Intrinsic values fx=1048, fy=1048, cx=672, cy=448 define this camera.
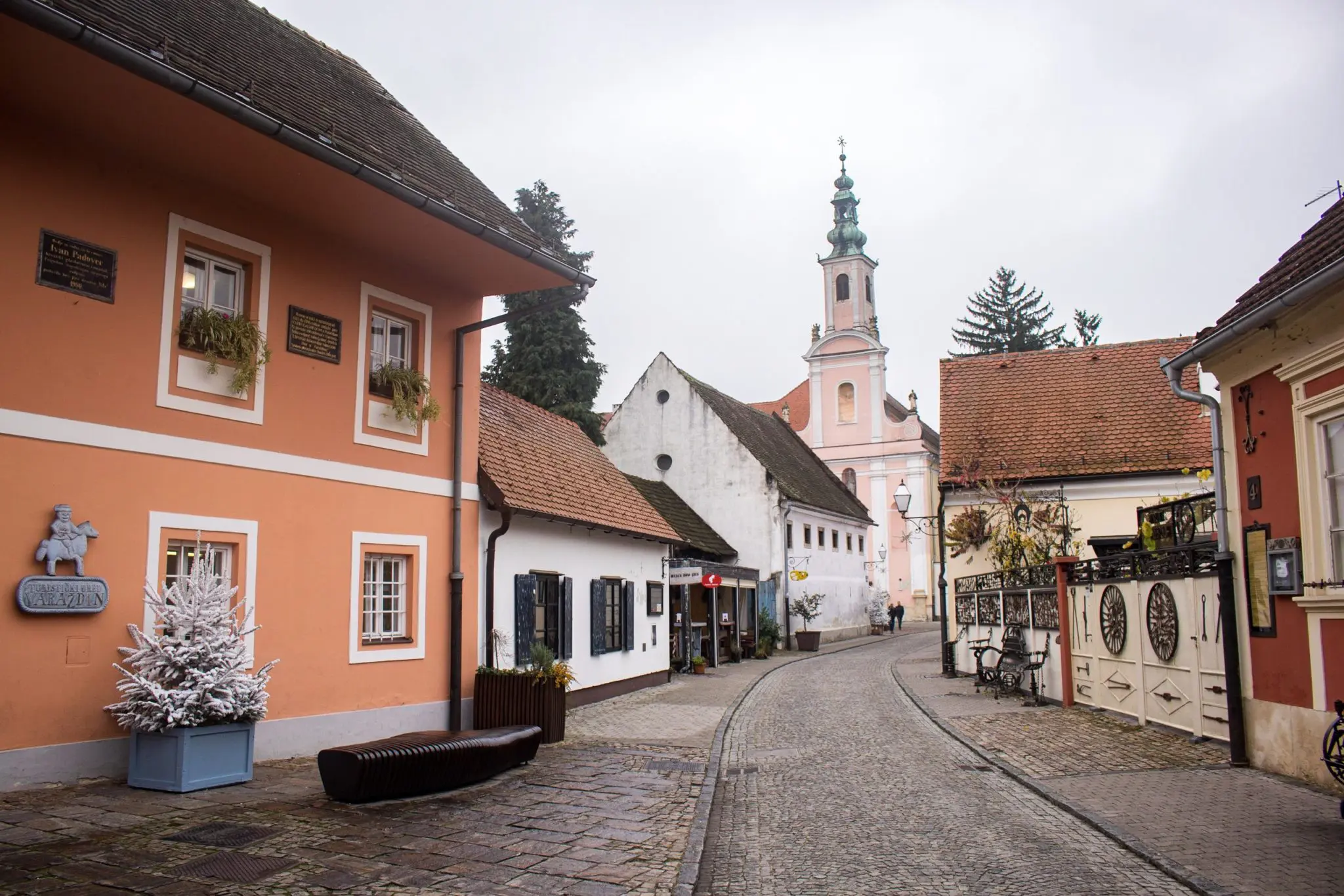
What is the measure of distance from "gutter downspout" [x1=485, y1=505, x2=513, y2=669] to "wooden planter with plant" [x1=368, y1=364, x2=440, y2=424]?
1.82m

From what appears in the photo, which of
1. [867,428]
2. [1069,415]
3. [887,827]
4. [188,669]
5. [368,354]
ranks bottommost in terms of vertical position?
[887,827]

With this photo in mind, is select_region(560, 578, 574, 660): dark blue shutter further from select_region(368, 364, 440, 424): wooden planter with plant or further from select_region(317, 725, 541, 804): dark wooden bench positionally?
select_region(317, 725, 541, 804): dark wooden bench

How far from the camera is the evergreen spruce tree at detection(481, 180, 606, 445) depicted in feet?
112

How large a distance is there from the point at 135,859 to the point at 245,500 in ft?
14.7

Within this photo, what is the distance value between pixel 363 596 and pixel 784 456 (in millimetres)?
27792

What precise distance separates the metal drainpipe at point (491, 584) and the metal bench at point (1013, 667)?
8.26 m

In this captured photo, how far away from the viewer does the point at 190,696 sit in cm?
834

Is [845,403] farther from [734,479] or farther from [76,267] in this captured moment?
[76,267]

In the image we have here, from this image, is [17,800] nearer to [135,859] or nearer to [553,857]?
[135,859]

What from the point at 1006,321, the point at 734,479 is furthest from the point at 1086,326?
the point at 734,479

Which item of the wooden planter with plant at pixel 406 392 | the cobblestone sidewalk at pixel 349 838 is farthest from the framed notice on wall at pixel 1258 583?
the wooden planter with plant at pixel 406 392

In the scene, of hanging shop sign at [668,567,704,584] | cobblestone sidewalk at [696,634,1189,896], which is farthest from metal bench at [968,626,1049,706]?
hanging shop sign at [668,567,704,584]

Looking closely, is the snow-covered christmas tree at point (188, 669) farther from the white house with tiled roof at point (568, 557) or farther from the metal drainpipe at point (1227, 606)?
the metal drainpipe at point (1227, 606)

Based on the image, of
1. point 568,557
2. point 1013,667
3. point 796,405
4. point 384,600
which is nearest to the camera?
point 384,600
